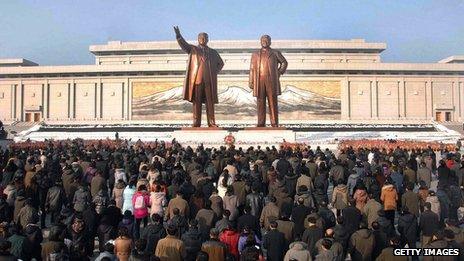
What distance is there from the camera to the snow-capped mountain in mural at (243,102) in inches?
1946

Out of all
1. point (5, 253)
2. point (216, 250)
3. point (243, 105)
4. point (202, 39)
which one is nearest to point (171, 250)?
point (216, 250)

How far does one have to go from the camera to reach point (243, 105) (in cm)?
4941

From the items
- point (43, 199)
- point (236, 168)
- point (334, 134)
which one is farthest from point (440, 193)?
point (334, 134)

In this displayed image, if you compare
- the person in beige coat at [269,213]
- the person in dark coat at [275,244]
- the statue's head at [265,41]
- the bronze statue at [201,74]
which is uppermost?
the statue's head at [265,41]

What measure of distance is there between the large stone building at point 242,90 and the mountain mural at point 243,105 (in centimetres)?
10

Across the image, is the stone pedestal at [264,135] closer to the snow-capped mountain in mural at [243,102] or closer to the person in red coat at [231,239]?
the person in red coat at [231,239]

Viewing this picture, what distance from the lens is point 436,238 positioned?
5141mm

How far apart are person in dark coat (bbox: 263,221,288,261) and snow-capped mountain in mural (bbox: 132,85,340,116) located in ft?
142

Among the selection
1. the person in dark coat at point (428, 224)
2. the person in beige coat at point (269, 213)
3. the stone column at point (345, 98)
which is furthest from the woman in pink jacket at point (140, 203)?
the stone column at point (345, 98)

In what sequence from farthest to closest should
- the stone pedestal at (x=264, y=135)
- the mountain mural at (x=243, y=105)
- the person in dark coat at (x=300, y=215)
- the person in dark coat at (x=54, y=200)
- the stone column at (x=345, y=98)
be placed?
1. the stone column at (x=345, y=98)
2. the mountain mural at (x=243, y=105)
3. the stone pedestal at (x=264, y=135)
4. the person in dark coat at (x=54, y=200)
5. the person in dark coat at (x=300, y=215)

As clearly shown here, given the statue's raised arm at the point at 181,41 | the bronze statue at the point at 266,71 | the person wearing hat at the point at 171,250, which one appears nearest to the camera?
the person wearing hat at the point at 171,250

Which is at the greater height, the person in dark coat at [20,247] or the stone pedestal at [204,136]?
the stone pedestal at [204,136]

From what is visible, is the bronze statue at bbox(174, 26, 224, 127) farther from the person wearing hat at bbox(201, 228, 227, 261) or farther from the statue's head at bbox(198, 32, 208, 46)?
the person wearing hat at bbox(201, 228, 227, 261)

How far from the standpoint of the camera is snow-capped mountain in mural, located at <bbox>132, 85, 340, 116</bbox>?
49.4 m
